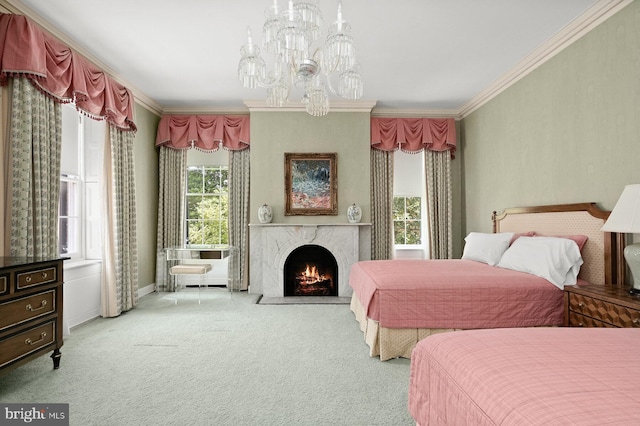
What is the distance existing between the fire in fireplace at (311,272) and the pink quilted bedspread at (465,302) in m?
2.56

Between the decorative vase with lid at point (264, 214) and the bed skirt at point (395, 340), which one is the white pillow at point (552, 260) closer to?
the bed skirt at point (395, 340)

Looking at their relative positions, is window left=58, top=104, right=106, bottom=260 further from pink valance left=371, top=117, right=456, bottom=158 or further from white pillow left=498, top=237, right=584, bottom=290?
white pillow left=498, top=237, right=584, bottom=290

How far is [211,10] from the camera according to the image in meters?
3.16

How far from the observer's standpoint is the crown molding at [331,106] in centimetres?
555

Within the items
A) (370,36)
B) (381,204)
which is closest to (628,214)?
(370,36)

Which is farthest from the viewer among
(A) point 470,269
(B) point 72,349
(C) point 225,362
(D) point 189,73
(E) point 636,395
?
(D) point 189,73

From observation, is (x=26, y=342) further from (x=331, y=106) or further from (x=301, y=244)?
(x=331, y=106)

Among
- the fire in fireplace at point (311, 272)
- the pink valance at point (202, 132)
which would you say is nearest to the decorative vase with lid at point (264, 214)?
the fire in fireplace at point (311, 272)

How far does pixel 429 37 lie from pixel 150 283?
5172 millimetres

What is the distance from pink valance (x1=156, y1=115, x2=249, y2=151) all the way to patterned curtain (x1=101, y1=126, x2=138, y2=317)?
105 centimetres

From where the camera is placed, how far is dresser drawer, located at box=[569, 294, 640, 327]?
7.39ft

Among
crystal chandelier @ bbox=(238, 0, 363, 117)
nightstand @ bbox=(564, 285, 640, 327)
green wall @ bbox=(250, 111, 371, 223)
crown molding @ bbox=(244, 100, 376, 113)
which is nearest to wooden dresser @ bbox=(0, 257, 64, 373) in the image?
crystal chandelier @ bbox=(238, 0, 363, 117)

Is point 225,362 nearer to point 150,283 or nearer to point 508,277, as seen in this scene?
point 508,277

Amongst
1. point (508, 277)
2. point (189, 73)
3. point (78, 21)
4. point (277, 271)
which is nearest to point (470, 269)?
point (508, 277)
